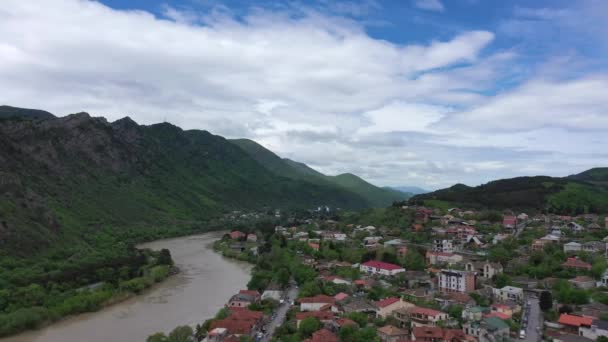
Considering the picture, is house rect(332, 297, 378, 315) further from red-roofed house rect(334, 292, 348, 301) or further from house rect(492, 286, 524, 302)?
house rect(492, 286, 524, 302)

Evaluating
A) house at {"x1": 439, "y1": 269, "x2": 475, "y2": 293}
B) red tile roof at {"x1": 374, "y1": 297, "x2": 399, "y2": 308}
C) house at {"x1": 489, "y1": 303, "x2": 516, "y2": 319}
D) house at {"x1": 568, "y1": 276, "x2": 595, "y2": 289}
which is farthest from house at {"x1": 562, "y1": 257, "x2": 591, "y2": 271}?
red tile roof at {"x1": 374, "y1": 297, "x2": 399, "y2": 308}

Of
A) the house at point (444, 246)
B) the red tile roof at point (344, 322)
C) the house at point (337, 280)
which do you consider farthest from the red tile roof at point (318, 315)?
the house at point (444, 246)

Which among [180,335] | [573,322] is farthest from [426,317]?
[180,335]

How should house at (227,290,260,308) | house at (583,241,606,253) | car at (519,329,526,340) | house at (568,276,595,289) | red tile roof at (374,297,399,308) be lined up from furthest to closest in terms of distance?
house at (583,241,606,253)
house at (568,276,595,289)
house at (227,290,260,308)
red tile roof at (374,297,399,308)
car at (519,329,526,340)

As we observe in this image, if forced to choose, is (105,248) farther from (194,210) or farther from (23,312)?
(194,210)

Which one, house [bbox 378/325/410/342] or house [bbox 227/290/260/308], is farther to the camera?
house [bbox 227/290/260/308]

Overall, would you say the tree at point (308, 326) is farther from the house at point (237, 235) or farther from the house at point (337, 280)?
the house at point (237, 235)

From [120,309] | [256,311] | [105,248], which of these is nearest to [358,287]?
[256,311]
